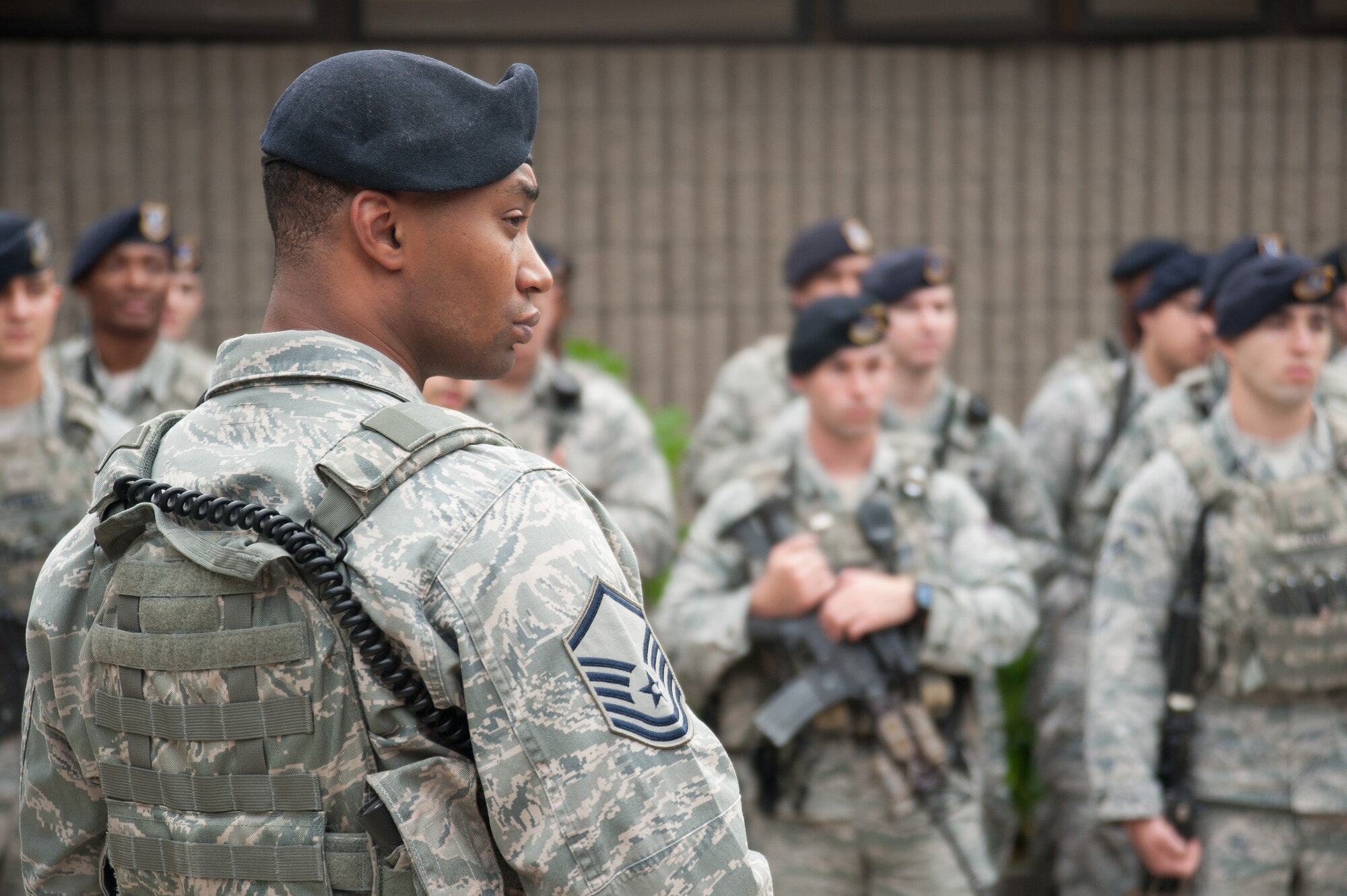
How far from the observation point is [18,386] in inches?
150

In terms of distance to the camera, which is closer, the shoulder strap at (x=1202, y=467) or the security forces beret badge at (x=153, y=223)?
the shoulder strap at (x=1202, y=467)

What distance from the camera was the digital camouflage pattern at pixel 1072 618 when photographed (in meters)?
4.75

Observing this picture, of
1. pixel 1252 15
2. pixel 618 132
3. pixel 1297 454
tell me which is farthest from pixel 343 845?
pixel 1252 15

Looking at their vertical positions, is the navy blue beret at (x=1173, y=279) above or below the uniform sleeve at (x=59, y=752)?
above

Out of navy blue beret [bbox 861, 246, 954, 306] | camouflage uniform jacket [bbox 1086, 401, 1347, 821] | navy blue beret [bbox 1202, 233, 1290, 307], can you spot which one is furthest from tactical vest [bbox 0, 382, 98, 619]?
navy blue beret [bbox 1202, 233, 1290, 307]

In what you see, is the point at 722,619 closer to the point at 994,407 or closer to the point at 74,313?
the point at 994,407

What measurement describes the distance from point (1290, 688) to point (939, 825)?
0.91 m

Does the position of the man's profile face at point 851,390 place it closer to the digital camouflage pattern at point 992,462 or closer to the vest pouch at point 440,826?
the digital camouflage pattern at point 992,462

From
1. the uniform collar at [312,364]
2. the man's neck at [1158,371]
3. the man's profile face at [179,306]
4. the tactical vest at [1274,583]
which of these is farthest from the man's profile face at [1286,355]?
the man's profile face at [179,306]

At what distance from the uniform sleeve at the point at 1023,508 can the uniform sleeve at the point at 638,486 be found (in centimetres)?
110

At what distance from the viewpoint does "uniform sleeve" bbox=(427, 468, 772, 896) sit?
4.07 ft

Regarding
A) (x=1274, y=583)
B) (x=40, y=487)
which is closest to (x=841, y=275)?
(x=1274, y=583)

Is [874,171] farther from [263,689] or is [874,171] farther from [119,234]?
[263,689]

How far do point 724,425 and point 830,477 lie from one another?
1.44 metres
